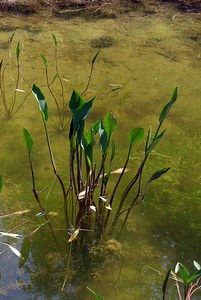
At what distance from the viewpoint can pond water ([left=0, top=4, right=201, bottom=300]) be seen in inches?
69.9

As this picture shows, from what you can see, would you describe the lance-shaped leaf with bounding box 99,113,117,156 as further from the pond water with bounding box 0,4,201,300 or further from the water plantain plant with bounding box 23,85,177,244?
the pond water with bounding box 0,4,201,300

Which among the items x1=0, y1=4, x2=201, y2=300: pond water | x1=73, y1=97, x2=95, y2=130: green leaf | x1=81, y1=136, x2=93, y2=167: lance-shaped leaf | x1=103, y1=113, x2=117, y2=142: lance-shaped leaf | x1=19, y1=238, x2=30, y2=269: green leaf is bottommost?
x1=19, y1=238, x2=30, y2=269: green leaf

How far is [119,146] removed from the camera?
8.19 feet

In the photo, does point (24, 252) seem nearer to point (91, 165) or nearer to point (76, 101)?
point (91, 165)


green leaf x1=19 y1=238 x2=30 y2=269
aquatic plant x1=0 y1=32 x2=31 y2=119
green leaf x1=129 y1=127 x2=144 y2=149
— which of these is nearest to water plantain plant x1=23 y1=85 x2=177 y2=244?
green leaf x1=129 y1=127 x2=144 y2=149

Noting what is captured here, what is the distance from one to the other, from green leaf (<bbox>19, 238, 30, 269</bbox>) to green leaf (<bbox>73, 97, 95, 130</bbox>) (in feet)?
1.83

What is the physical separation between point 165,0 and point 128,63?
54.4 inches

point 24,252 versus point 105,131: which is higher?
point 105,131

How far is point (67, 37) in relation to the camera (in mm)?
3793

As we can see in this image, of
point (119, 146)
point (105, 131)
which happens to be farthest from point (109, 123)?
point (119, 146)

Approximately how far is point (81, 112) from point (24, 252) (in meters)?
0.61

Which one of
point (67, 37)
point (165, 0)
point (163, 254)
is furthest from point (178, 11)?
point (163, 254)

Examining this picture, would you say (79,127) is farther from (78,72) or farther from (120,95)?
(78,72)

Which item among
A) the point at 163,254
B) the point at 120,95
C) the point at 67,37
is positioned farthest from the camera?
the point at 67,37
